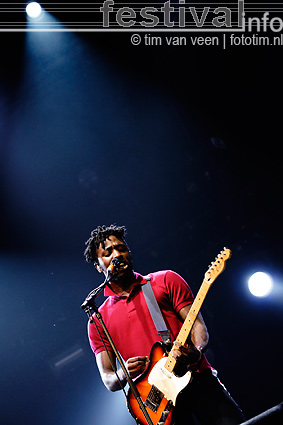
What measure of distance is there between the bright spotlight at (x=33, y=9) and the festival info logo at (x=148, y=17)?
0.06 metres

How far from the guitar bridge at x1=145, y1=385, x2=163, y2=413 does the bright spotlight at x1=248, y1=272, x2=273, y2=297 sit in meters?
2.53

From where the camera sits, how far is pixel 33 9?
5.46 meters

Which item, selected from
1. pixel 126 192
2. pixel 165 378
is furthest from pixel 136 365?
pixel 126 192

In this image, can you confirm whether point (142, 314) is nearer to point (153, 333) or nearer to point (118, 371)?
point (153, 333)

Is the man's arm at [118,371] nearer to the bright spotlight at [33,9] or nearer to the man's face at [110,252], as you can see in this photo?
the man's face at [110,252]

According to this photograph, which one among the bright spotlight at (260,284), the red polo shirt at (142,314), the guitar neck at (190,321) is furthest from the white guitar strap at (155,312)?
the bright spotlight at (260,284)

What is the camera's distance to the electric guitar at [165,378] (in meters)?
2.45

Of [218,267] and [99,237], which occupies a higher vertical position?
[99,237]

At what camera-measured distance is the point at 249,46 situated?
A: 497cm

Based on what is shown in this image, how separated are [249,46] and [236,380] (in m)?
4.18

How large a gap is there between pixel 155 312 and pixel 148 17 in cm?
416

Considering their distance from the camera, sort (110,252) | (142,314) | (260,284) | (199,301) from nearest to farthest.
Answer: (199,301) → (142,314) → (110,252) → (260,284)

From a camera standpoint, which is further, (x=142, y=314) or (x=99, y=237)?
(x=99, y=237)

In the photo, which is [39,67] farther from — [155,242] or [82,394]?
[82,394]
